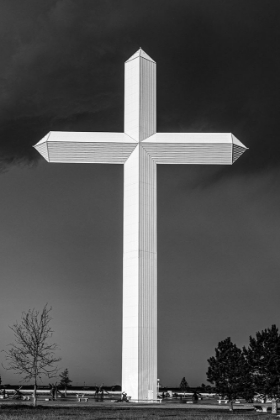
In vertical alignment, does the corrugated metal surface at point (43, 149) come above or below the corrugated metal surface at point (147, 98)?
below

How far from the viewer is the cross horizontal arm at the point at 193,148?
109 ft

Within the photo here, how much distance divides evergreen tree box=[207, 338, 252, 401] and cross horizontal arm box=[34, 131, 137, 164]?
1327 centimetres

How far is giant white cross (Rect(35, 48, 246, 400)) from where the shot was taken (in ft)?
106

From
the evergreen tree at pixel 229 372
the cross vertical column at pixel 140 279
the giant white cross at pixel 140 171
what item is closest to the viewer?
the cross vertical column at pixel 140 279

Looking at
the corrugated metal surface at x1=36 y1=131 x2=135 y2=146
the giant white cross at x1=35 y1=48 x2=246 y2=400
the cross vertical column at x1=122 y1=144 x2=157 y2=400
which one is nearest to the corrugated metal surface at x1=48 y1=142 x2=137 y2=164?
the giant white cross at x1=35 y1=48 x2=246 y2=400

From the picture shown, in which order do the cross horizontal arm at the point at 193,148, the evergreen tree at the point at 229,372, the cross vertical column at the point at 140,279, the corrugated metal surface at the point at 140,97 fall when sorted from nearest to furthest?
the cross vertical column at the point at 140,279, the cross horizontal arm at the point at 193,148, the corrugated metal surface at the point at 140,97, the evergreen tree at the point at 229,372

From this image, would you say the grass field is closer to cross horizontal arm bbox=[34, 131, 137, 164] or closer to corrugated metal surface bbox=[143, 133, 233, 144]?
cross horizontal arm bbox=[34, 131, 137, 164]

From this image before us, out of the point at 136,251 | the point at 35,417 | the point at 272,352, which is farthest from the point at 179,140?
the point at 35,417

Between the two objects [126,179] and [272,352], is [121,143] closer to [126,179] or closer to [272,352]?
[126,179]

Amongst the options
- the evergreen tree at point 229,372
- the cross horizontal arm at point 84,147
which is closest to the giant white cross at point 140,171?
the cross horizontal arm at point 84,147

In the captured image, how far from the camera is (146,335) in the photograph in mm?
32438

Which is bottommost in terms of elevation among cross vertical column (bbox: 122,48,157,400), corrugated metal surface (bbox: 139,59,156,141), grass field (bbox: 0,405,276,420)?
grass field (bbox: 0,405,276,420)

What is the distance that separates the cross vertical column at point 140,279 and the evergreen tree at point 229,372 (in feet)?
17.7

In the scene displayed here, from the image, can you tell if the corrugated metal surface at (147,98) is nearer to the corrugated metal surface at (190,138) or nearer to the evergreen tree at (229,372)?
the corrugated metal surface at (190,138)
